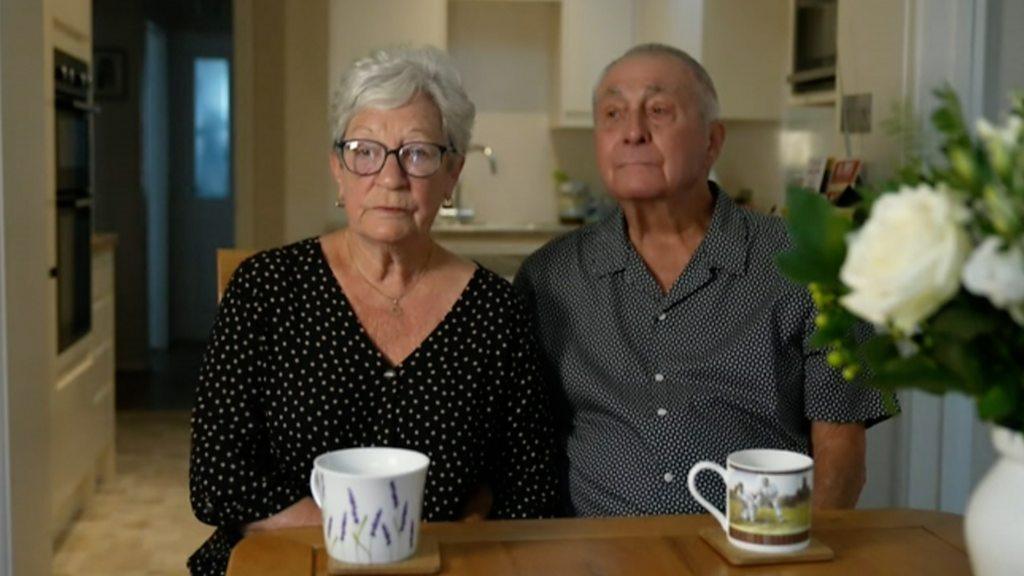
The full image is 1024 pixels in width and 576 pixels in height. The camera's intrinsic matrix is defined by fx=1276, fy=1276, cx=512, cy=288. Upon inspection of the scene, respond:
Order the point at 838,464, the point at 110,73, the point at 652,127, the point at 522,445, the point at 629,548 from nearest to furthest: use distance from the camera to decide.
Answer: the point at 629,548
the point at 522,445
the point at 838,464
the point at 652,127
the point at 110,73

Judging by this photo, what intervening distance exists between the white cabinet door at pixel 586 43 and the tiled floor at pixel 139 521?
2.23 meters

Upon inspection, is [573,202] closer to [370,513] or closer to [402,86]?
[402,86]

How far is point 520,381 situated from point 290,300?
318 mm

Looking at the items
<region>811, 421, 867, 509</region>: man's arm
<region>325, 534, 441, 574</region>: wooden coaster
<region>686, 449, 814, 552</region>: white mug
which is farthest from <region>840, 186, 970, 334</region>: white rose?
<region>811, 421, 867, 509</region>: man's arm

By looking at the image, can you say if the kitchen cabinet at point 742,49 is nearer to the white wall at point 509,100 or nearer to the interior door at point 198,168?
the white wall at point 509,100


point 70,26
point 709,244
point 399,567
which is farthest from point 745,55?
point 399,567

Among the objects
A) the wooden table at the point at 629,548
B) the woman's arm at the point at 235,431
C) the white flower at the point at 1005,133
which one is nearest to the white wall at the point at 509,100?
the woman's arm at the point at 235,431

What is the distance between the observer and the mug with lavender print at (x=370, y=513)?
3.83ft

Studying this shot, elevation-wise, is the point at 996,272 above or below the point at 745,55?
below

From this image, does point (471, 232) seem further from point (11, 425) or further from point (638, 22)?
point (11, 425)

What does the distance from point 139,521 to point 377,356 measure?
8.54 feet

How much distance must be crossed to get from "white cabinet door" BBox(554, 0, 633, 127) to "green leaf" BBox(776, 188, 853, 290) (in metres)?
4.92

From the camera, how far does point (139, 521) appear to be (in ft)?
13.0

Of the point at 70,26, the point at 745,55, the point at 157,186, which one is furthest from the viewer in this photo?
the point at 157,186
